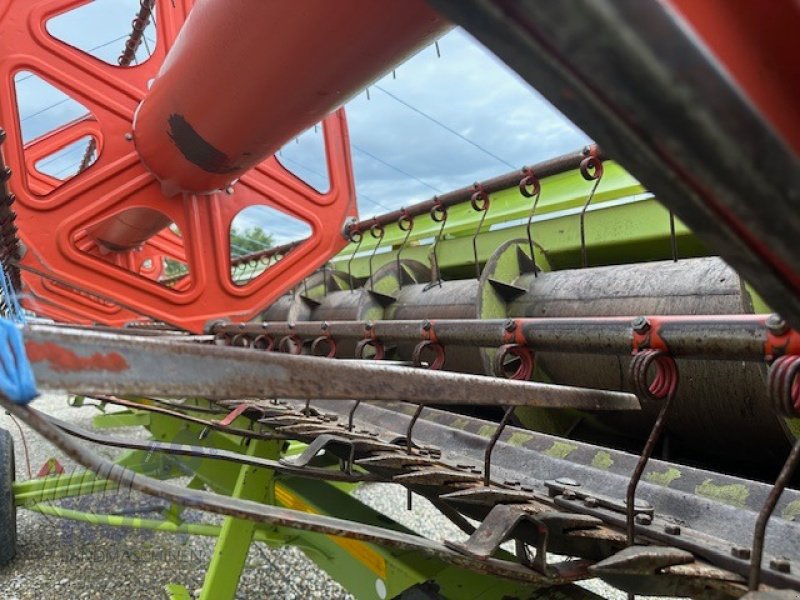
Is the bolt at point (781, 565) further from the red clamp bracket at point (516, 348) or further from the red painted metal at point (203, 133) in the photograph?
the red painted metal at point (203, 133)

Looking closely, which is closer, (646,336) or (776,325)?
(776,325)

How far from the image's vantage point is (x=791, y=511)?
3.78ft

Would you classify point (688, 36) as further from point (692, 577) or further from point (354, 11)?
point (354, 11)

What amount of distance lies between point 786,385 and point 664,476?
59cm

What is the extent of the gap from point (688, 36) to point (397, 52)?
105 cm

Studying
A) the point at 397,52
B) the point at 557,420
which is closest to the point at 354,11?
the point at 397,52

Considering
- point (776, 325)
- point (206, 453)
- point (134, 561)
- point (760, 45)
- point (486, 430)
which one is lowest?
point (134, 561)

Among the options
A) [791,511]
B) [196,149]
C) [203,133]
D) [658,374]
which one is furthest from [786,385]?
[196,149]

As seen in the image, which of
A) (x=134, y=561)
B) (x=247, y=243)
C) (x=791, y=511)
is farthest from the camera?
(x=247, y=243)

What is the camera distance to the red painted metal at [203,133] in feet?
4.43

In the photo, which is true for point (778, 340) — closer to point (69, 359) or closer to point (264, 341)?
point (69, 359)

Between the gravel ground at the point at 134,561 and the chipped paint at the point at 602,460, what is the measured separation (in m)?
1.66

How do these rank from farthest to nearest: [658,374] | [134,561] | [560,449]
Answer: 1. [134,561]
2. [560,449]
3. [658,374]

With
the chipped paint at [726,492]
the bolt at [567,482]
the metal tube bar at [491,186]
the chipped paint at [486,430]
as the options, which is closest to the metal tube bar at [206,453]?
the bolt at [567,482]
